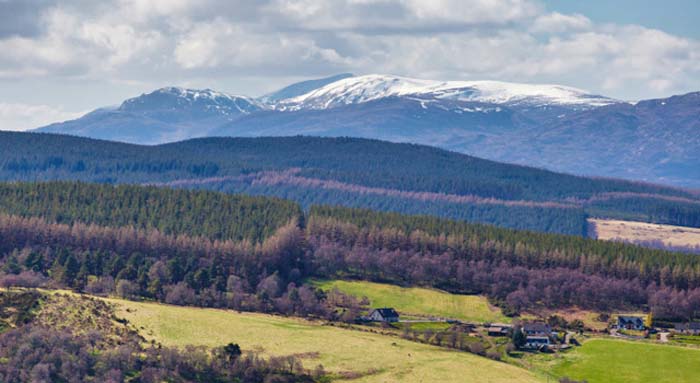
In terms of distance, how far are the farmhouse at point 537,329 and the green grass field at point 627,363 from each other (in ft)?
22.7

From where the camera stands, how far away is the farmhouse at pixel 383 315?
181250mm

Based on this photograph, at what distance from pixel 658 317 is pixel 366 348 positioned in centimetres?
6102

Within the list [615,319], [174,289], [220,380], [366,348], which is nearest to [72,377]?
[220,380]

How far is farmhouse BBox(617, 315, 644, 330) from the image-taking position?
599 ft

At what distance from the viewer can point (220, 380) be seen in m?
135

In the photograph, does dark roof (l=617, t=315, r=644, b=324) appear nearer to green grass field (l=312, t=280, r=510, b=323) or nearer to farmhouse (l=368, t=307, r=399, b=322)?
green grass field (l=312, t=280, r=510, b=323)

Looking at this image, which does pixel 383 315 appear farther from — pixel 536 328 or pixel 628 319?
pixel 628 319

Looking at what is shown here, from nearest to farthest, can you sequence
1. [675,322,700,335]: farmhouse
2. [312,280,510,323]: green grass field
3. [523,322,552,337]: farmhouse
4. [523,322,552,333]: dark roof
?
[523,322,552,337]: farmhouse, [523,322,552,333]: dark roof, [675,322,700,335]: farmhouse, [312,280,510,323]: green grass field

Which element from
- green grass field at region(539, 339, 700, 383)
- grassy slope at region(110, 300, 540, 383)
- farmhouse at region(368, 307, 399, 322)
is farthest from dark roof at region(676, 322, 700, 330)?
farmhouse at region(368, 307, 399, 322)

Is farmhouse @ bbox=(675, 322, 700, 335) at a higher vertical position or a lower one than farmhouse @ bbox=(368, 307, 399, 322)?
higher

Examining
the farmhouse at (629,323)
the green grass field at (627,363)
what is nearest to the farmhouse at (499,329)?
the green grass field at (627,363)

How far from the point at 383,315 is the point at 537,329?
953 inches

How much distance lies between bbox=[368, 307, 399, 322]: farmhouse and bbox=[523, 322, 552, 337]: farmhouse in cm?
2082

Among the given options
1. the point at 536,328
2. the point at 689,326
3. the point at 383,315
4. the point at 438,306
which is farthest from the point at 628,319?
the point at 383,315
